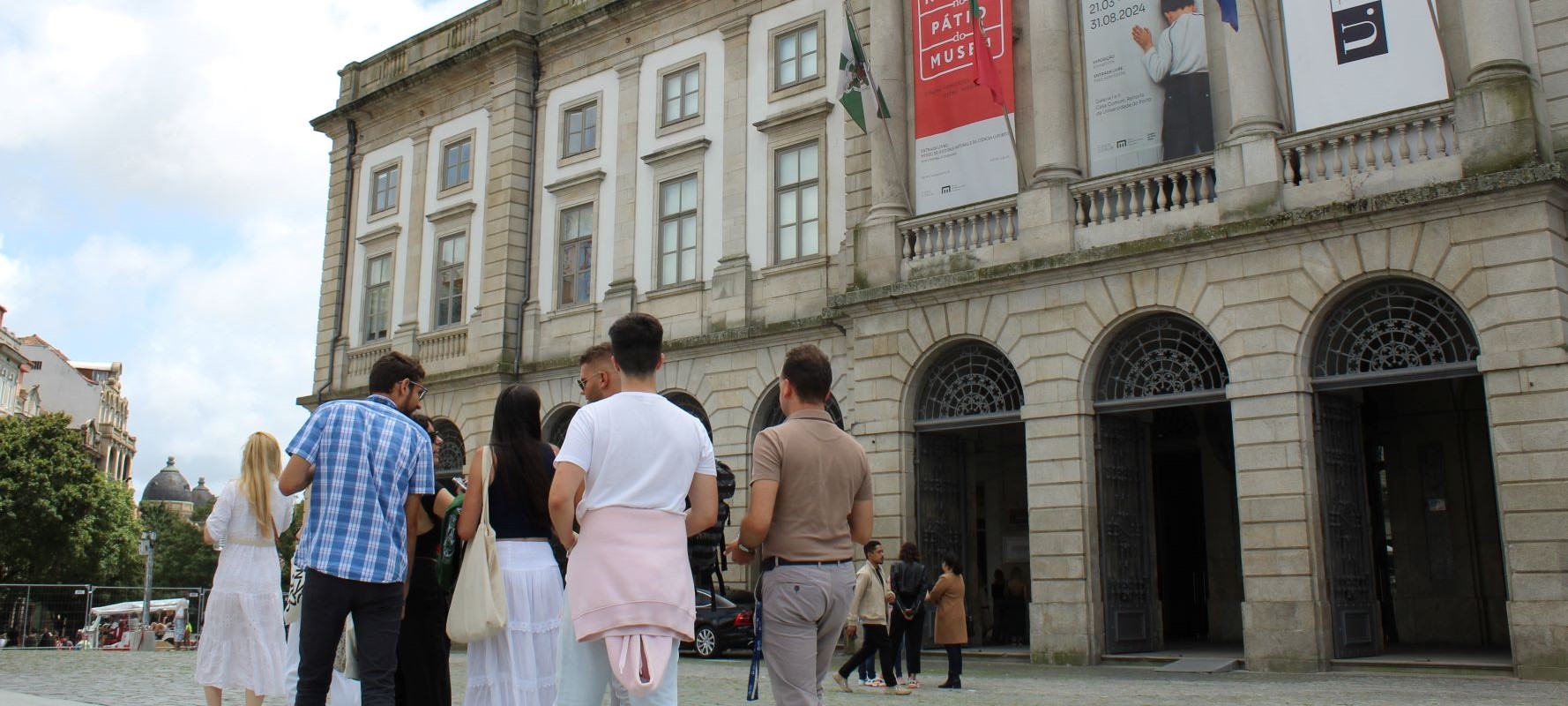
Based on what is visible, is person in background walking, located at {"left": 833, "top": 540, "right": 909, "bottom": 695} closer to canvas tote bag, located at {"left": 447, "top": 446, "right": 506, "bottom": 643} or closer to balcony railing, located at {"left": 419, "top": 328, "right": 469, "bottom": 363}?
canvas tote bag, located at {"left": 447, "top": 446, "right": 506, "bottom": 643}

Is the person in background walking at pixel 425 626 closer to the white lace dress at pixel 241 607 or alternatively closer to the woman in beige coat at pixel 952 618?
the white lace dress at pixel 241 607

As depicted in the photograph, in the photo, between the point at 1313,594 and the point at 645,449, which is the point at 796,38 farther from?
the point at 645,449

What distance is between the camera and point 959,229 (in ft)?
62.6

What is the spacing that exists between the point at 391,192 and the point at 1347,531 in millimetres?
23489

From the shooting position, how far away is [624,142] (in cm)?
2573

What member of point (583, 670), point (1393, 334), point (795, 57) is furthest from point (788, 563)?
point (795, 57)

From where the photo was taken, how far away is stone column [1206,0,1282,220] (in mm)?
15930

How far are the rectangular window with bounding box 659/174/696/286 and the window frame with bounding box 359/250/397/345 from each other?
8.87m

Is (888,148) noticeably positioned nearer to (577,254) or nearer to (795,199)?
(795,199)

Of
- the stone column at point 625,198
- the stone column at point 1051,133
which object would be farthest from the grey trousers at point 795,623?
the stone column at point 625,198

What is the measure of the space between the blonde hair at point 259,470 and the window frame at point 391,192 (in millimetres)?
23548

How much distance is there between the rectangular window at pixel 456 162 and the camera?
29047 mm

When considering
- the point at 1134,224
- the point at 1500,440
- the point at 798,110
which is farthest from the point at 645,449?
the point at 798,110

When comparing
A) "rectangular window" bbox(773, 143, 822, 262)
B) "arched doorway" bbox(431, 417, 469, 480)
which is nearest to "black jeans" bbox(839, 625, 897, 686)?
"rectangular window" bbox(773, 143, 822, 262)
